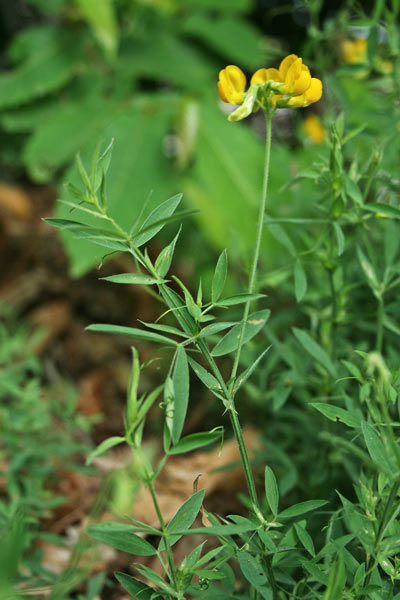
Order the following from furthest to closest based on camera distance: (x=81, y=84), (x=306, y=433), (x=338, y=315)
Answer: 1. (x=81, y=84)
2. (x=306, y=433)
3. (x=338, y=315)

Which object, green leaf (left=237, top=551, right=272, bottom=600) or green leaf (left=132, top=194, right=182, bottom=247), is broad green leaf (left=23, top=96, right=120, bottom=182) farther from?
green leaf (left=237, top=551, right=272, bottom=600)

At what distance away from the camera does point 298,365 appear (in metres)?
0.64

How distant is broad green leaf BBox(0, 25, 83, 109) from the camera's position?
1.66 metres

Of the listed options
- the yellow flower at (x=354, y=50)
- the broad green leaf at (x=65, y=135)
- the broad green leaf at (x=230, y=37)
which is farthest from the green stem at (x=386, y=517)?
the broad green leaf at (x=230, y=37)

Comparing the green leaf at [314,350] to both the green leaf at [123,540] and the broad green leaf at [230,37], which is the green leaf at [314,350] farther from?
the broad green leaf at [230,37]

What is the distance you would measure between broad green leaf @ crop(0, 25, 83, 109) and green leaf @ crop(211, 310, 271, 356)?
1467 millimetres

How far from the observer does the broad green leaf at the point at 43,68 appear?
1.66 m

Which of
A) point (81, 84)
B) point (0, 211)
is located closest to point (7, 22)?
point (81, 84)

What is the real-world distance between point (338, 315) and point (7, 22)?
2125 mm

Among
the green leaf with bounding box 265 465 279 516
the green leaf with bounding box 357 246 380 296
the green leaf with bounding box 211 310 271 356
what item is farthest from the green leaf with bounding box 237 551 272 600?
the green leaf with bounding box 357 246 380 296

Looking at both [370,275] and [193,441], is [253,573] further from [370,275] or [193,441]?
[370,275]

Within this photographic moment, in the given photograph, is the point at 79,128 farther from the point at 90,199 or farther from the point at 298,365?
the point at 90,199

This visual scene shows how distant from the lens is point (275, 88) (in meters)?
0.38

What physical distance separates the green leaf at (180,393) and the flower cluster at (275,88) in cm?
17
